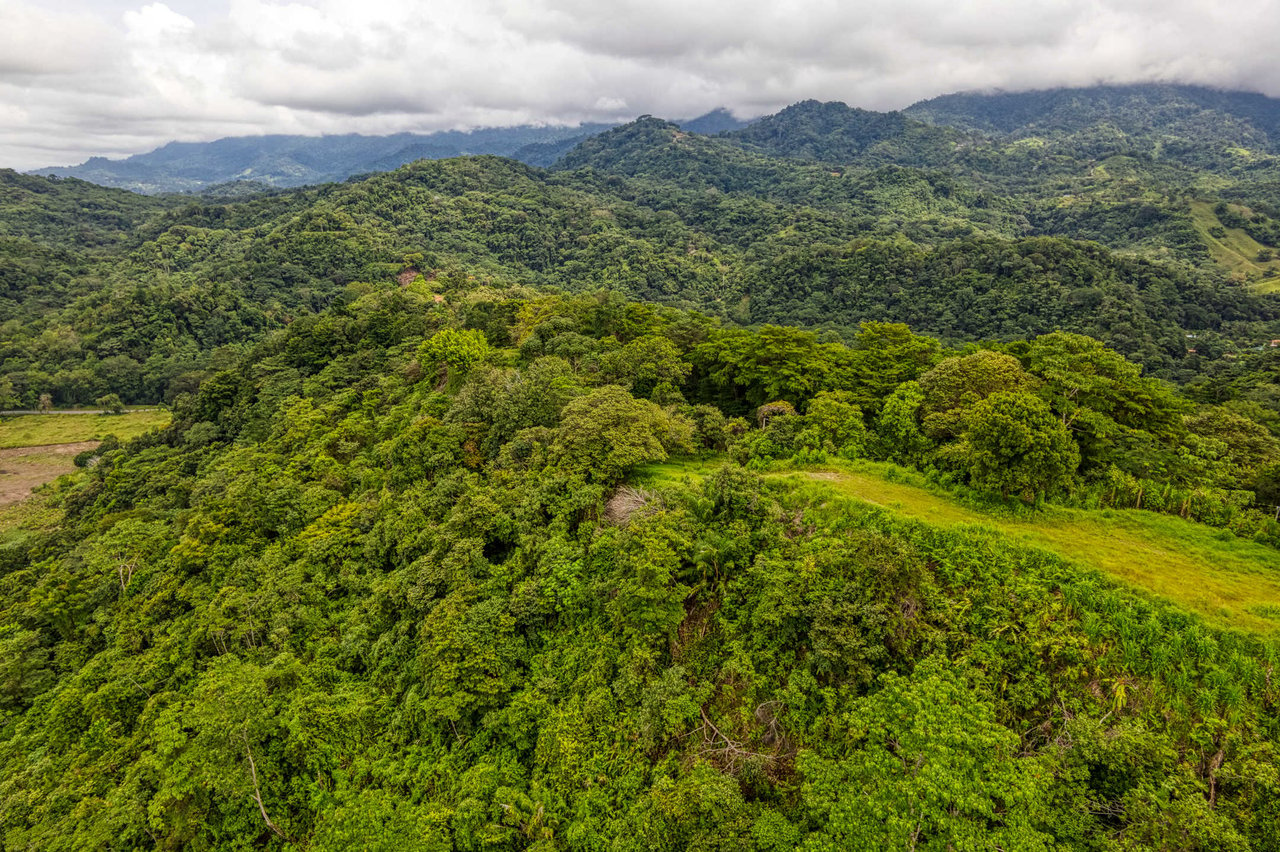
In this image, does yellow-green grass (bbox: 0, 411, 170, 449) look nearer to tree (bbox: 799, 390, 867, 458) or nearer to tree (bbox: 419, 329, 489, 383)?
tree (bbox: 419, 329, 489, 383)

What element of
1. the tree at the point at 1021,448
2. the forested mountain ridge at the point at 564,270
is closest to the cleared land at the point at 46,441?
the forested mountain ridge at the point at 564,270

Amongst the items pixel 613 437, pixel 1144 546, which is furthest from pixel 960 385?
pixel 613 437

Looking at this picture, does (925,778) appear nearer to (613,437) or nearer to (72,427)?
(613,437)

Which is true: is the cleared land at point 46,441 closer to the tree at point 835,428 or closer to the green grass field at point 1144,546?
the tree at point 835,428

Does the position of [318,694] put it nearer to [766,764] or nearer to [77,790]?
[77,790]

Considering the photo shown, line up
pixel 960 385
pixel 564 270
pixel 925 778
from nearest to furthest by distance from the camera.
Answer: pixel 925 778 < pixel 960 385 < pixel 564 270

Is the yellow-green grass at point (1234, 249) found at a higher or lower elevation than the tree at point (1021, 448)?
higher
